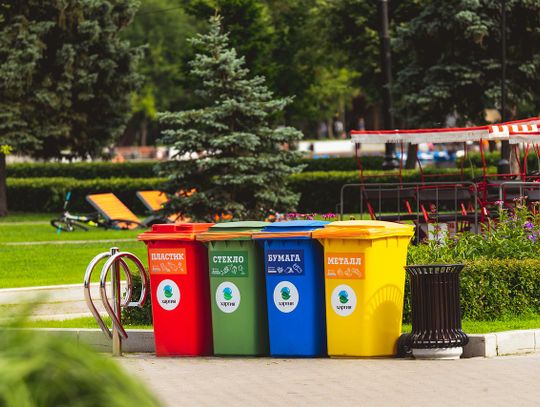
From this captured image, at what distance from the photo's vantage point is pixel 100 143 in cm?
3875

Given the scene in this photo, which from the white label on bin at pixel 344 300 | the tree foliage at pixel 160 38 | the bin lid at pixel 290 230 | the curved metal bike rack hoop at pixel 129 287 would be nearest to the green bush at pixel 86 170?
the curved metal bike rack hoop at pixel 129 287

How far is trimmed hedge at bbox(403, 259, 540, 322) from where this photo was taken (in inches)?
461

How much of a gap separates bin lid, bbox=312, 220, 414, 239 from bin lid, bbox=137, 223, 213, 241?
3.95ft

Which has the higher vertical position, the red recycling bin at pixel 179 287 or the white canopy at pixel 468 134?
the white canopy at pixel 468 134

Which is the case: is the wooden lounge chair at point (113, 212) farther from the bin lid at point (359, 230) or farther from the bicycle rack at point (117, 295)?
the bin lid at point (359, 230)

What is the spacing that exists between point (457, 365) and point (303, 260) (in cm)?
160

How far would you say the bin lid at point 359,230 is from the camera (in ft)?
33.2

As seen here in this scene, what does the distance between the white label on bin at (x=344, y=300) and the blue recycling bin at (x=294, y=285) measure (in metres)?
0.22

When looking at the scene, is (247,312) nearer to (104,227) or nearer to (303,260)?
(303,260)

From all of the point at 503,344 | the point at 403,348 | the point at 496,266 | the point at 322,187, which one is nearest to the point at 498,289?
the point at 496,266

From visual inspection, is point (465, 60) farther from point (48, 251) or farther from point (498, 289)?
point (498, 289)

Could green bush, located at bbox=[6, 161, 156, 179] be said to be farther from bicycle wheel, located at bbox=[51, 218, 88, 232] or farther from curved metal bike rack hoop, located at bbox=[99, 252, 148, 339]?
curved metal bike rack hoop, located at bbox=[99, 252, 148, 339]

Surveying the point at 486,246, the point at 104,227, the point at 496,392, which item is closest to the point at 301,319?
the point at 496,392

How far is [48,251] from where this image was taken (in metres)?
22.0
